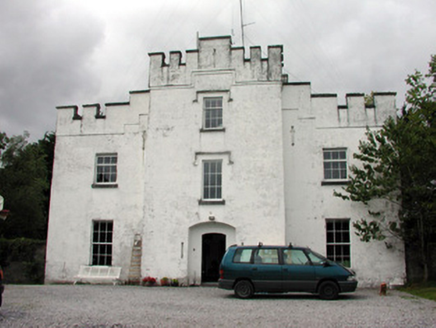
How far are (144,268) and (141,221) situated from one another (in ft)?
7.21

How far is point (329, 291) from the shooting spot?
1459 centimetres

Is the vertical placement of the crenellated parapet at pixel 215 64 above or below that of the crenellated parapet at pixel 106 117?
above

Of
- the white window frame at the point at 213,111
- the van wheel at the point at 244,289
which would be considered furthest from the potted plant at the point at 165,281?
the white window frame at the point at 213,111

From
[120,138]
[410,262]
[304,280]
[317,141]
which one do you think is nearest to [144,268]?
[120,138]

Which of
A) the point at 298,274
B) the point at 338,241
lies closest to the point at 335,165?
the point at 338,241

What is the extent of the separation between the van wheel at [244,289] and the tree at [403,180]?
21.1 ft

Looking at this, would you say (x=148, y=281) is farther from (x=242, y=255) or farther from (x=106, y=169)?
(x=242, y=255)

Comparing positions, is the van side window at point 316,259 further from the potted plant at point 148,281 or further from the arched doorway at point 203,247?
the potted plant at point 148,281

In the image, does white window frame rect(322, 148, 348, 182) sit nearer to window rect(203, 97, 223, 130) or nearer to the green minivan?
window rect(203, 97, 223, 130)

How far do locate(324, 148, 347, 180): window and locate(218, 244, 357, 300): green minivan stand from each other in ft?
19.7

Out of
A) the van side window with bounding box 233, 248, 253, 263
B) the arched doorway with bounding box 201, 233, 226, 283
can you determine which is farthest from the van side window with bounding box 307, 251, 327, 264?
the arched doorway with bounding box 201, 233, 226, 283

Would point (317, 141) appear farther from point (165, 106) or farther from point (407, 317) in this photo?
point (407, 317)

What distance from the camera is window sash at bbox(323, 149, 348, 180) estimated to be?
66.4ft

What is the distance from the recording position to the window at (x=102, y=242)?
69.3 ft
